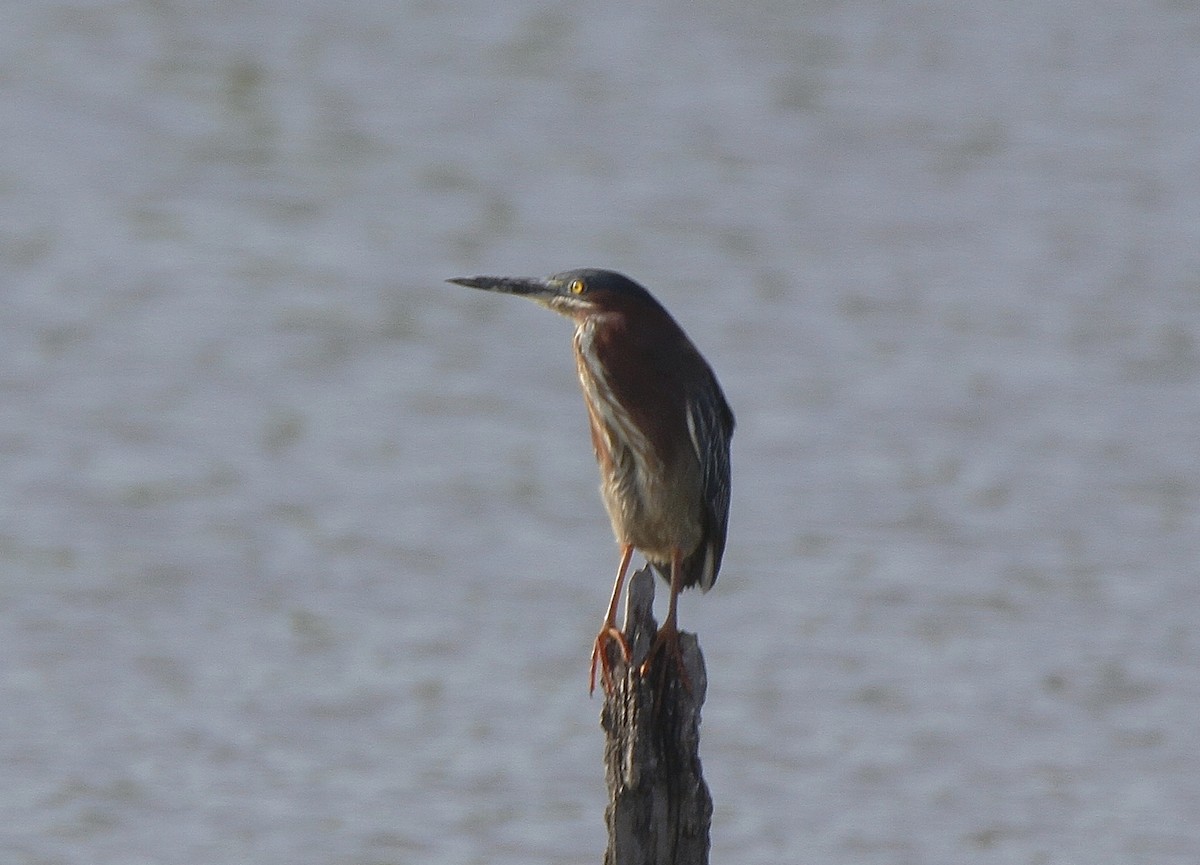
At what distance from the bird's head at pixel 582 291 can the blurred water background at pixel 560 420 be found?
118 inches

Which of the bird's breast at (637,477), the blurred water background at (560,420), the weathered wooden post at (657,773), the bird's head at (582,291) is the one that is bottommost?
the weathered wooden post at (657,773)

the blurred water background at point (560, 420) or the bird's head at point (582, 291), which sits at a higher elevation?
the blurred water background at point (560, 420)

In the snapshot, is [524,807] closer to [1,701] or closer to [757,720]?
[757,720]

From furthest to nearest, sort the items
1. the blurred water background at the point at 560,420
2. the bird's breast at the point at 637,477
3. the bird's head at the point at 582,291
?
1. the blurred water background at the point at 560,420
2. the bird's breast at the point at 637,477
3. the bird's head at the point at 582,291

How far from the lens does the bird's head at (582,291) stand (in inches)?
226

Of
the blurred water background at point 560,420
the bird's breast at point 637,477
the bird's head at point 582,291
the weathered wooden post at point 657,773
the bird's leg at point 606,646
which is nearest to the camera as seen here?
the weathered wooden post at point 657,773

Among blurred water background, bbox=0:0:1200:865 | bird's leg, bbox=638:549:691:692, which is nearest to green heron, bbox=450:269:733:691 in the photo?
bird's leg, bbox=638:549:691:692

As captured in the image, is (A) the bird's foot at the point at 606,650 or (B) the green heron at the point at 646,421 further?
(B) the green heron at the point at 646,421

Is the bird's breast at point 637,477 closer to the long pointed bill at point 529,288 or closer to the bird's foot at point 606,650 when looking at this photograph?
the long pointed bill at point 529,288

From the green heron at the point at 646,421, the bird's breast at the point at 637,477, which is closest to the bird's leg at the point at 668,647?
the green heron at the point at 646,421

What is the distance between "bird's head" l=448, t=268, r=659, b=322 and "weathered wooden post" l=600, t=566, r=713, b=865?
881mm

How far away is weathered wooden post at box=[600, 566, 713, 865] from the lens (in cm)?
545

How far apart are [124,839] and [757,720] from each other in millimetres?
2643

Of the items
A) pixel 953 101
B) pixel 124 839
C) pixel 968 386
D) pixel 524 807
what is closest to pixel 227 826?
pixel 124 839
